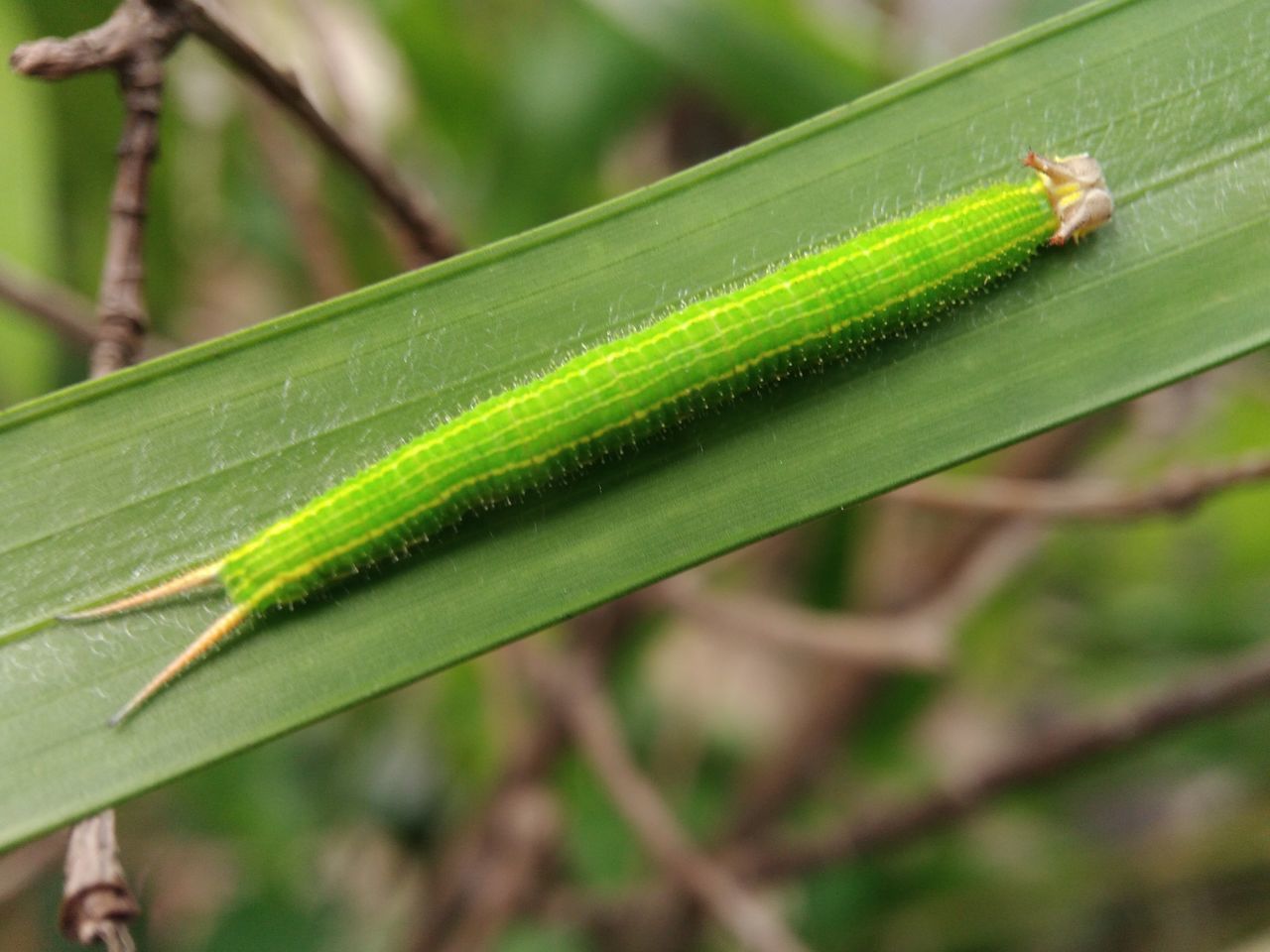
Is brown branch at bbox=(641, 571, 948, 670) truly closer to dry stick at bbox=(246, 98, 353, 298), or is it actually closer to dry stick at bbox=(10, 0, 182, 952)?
dry stick at bbox=(246, 98, 353, 298)

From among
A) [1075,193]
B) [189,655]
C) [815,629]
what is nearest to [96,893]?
[189,655]

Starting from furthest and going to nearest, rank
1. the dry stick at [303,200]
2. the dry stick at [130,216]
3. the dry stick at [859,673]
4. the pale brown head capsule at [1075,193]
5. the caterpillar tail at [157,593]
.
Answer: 1. the dry stick at [859,673]
2. the dry stick at [303,200]
3. the pale brown head capsule at [1075,193]
4. the caterpillar tail at [157,593]
5. the dry stick at [130,216]

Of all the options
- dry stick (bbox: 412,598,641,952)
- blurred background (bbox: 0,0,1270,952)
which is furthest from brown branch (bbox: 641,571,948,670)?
dry stick (bbox: 412,598,641,952)

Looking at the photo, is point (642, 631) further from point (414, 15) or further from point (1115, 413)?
point (414, 15)

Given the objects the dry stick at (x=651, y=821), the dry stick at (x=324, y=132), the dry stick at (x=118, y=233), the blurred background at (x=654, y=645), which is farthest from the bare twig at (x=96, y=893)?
the dry stick at (x=651, y=821)

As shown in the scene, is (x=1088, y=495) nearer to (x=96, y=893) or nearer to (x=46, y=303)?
(x=96, y=893)

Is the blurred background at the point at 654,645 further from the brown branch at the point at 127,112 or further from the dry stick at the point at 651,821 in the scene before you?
the brown branch at the point at 127,112

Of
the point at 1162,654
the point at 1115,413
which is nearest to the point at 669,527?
the point at 1115,413
